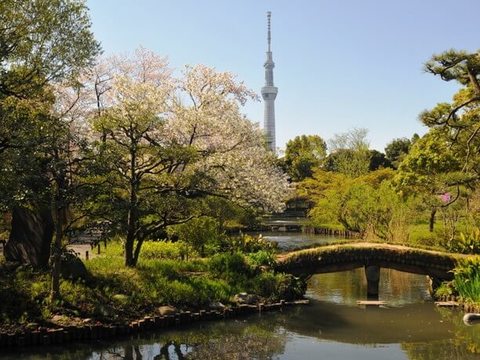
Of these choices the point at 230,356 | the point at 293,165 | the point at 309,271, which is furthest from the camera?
the point at 293,165

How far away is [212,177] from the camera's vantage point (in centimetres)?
1911

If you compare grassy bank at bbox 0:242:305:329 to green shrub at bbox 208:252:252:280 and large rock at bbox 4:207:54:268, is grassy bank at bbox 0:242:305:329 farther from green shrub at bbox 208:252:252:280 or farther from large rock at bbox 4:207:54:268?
large rock at bbox 4:207:54:268

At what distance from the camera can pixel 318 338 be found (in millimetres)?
14938

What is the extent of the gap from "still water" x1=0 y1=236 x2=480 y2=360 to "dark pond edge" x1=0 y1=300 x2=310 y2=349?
33cm

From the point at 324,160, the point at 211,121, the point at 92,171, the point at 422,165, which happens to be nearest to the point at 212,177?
the point at 211,121

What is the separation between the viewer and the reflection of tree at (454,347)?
13375mm

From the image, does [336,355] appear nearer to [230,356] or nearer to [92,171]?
[230,356]

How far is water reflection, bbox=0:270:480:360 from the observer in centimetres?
1324

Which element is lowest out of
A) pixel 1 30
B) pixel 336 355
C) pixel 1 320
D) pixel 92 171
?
pixel 336 355

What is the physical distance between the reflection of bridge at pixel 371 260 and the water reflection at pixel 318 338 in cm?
132

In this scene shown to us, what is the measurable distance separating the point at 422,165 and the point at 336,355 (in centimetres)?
1595

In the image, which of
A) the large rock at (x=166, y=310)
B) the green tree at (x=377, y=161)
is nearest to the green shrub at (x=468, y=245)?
the large rock at (x=166, y=310)

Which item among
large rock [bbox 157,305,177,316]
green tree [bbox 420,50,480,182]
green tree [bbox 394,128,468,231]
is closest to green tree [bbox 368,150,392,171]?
green tree [bbox 394,128,468,231]

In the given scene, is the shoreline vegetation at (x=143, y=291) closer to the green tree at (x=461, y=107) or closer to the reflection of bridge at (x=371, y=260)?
the reflection of bridge at (x=371, y=260)
